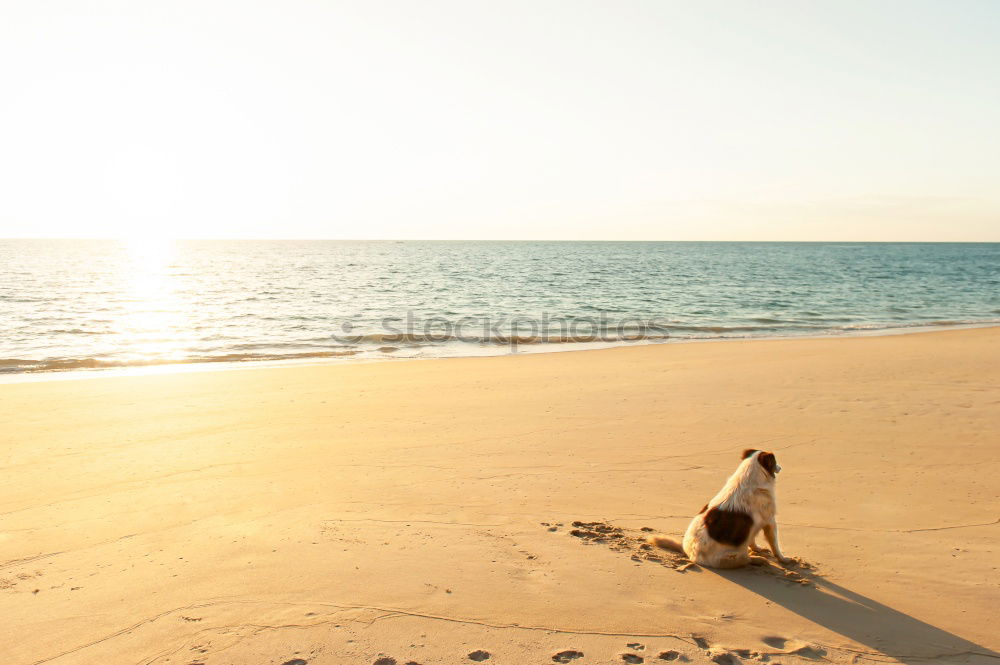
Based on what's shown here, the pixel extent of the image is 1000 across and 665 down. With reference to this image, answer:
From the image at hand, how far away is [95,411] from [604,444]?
6682mm

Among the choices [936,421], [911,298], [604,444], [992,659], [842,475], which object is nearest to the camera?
[992,659]

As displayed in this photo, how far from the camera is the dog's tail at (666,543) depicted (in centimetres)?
445

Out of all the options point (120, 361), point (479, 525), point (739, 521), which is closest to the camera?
point (739, 521)

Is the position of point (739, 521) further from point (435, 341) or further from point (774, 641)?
point (435, 341)

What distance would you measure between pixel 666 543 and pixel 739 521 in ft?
1.71

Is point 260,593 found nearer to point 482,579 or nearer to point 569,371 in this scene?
point 482,579

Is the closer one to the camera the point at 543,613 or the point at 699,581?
the point at 543,613

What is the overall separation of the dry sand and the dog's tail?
143 millimetres

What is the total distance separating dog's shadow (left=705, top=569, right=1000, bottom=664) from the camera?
11.0 feet

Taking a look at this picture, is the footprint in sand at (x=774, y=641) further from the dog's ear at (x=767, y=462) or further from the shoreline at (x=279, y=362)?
the shoreline at (x=279, y=362)

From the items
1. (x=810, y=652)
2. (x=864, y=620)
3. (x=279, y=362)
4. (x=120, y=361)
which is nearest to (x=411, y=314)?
(x=279, y=362)

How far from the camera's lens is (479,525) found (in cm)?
494

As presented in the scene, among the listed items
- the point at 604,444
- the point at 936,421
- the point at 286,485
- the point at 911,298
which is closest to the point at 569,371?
the point at 604,444

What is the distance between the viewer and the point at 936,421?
817cm
